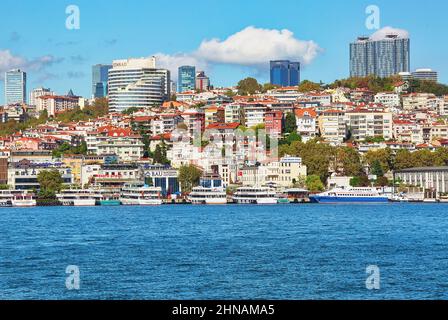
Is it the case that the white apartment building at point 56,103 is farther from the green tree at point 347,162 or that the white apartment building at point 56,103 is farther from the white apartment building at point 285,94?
the green tree at point 347,162

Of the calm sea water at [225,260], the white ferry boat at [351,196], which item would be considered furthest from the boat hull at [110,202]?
the calm sea water at [225,260]

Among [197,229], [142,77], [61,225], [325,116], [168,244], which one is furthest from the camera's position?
[142,77]

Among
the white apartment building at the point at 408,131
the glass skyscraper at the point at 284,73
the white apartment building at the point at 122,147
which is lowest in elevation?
the white apartment building at the point at 122,147

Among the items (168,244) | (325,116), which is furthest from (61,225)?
(325,116)

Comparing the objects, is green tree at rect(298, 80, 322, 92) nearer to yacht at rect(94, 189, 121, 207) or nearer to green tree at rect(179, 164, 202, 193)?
green tree at rect(179, 164, 202, 193)

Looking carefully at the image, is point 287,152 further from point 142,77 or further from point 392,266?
point 392,266

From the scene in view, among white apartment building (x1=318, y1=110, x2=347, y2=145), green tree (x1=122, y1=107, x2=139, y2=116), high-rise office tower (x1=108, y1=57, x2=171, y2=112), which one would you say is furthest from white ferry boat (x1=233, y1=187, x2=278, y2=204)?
high-rise office tower (x1=108, y1=57, x2=171, y2=112)
